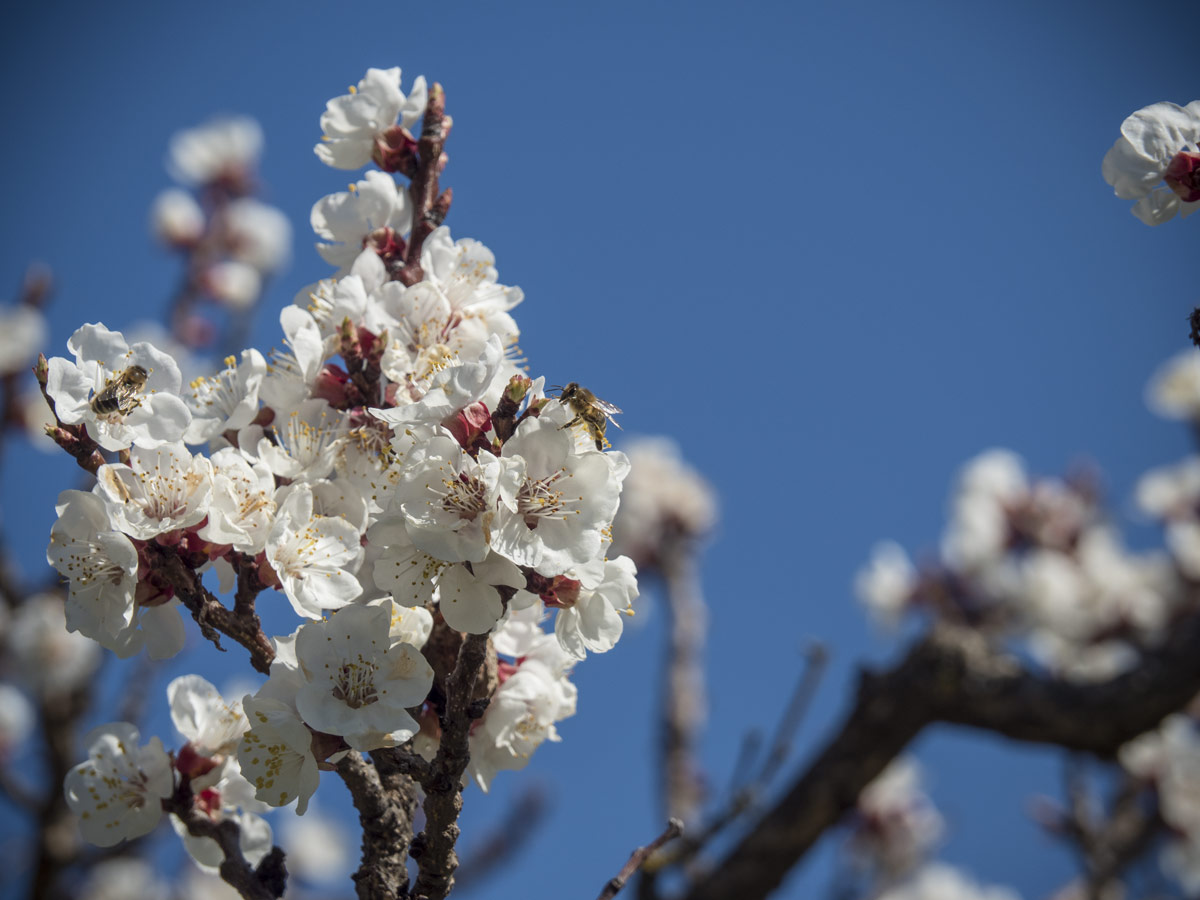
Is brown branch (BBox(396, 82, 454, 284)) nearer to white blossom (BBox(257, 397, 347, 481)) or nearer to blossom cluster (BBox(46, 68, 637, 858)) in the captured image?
blossom cluster (BBox(46, 68, 637, 858))

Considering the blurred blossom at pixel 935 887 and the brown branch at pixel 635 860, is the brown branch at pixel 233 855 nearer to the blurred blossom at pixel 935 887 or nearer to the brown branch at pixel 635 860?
the brown branch at pixel 635 860

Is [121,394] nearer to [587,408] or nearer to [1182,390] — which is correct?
[587,408]

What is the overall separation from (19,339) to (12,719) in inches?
101

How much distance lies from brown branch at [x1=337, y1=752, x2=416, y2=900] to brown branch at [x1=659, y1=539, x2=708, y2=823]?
2715mm

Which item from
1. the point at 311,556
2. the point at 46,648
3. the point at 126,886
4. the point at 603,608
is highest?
the point at 46,648

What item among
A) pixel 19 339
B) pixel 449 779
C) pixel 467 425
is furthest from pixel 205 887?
pixel 467 425

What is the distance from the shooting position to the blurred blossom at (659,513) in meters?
5.96

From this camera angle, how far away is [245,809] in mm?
1585

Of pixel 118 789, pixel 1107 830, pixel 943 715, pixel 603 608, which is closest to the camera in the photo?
pixel 603 608

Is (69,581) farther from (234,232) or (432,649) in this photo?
(234,232)

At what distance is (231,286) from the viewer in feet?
18.5

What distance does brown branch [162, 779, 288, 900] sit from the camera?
1474mm

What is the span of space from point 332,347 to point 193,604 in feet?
1.49

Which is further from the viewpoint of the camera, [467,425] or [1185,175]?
[1185,175]
